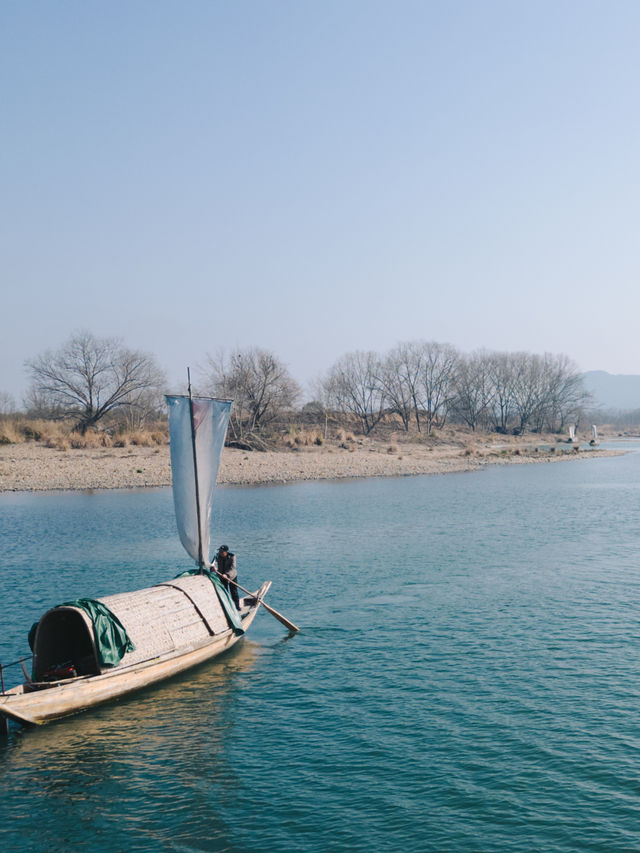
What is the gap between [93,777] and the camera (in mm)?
12117

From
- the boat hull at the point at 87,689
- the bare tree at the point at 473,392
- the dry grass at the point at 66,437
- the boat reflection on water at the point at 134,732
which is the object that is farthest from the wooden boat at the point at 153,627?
the bare tree at the point at 473,392

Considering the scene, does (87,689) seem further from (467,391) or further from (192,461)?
(467,391)

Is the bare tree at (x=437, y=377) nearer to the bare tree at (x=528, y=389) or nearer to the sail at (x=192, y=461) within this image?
the bare tree at (x=528, y=389)

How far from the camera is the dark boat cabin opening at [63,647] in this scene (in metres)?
14.5

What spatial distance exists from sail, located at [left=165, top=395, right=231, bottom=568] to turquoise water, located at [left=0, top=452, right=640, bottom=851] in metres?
3.15

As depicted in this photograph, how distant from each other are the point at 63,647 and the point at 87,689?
1.52m

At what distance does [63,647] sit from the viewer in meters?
15.4

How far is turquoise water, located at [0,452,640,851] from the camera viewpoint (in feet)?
34.9

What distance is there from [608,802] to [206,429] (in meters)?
12.9

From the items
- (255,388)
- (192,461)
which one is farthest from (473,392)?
(192,461)

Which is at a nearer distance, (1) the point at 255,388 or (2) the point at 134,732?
(2) the point at 134,732

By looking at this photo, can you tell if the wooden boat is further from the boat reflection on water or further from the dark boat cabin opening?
the boat reflection on water

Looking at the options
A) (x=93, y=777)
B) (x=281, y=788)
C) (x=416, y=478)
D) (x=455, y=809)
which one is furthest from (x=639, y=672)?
(x=416, y=478)

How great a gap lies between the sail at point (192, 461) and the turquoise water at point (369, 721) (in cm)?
315
